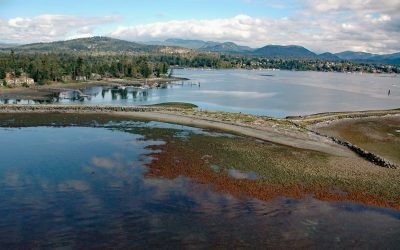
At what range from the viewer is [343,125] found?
95.4m

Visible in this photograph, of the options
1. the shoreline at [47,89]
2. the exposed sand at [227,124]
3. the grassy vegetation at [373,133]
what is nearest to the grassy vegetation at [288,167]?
the exposed sand at [227,124]

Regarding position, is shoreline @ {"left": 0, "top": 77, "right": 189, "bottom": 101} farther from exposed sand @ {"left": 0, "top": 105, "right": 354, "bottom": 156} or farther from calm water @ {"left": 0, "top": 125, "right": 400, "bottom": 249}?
calm water @ {"left": 0, "top": 125, "right": 400, "bottom": 249}

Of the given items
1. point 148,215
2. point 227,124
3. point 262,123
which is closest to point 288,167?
point 148,215

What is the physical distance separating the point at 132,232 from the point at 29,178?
765 inches

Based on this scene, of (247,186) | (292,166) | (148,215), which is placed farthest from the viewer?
(292,166)

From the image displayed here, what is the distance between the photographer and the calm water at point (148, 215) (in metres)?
30.5

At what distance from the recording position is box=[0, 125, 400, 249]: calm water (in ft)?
100

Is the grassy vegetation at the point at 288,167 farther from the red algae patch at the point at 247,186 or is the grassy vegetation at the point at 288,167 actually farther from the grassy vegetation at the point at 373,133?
the grassy vegetation at the point at 373,133

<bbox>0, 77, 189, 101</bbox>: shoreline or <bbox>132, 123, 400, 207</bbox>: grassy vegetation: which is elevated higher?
<bbox>132, 123, 400, 207</bbox>: grassy vegetation

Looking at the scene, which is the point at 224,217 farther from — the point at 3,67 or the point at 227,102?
the point at 3,67

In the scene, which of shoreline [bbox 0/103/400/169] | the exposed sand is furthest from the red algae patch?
the exposed sand

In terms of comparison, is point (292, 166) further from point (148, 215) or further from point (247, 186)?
point (148, 215)

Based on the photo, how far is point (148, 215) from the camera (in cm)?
3478

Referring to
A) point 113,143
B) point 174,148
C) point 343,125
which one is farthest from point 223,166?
point 343,125
